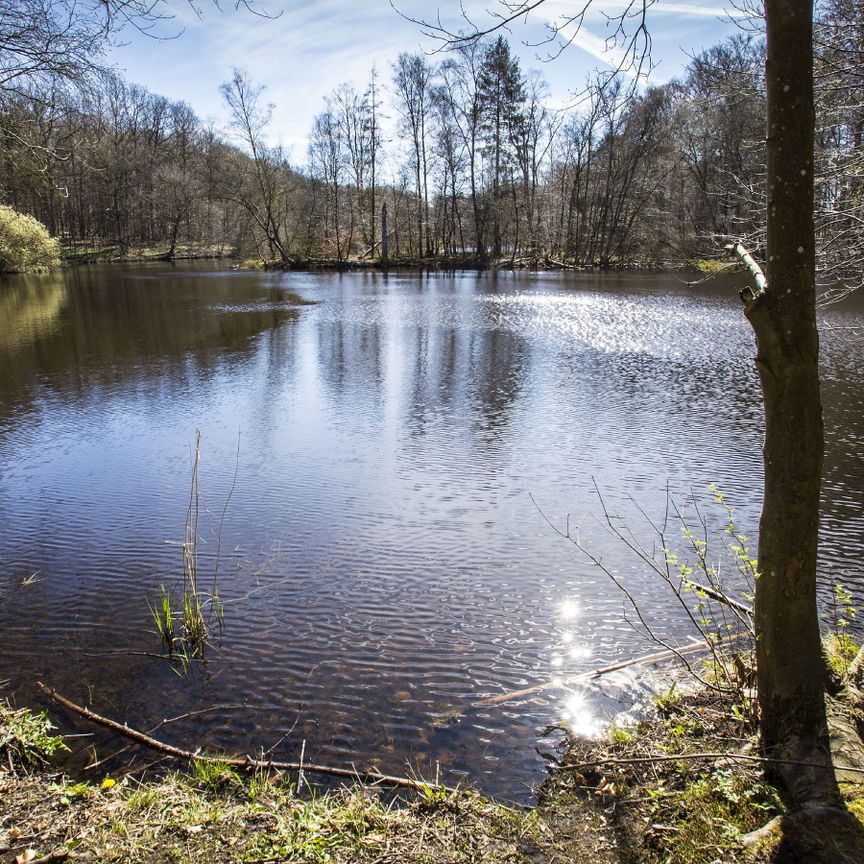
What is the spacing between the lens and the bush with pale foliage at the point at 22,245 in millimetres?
34188

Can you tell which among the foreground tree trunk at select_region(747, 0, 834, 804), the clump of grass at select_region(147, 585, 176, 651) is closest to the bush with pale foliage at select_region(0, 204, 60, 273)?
the clump of grass at select_region(147, 585, 176, 651)

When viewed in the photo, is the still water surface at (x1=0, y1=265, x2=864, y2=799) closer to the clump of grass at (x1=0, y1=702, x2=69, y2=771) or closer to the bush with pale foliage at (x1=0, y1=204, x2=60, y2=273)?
the clump of grass at (x1=0, y1=702, x2=69, y2=771)

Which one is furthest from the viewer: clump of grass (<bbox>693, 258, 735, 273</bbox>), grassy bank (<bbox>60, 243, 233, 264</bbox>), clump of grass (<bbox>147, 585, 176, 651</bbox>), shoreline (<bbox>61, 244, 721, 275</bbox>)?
grassy bank (<bbox>60, 243, 233, 264</bbox>)

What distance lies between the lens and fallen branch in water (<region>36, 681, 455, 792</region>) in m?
3.15

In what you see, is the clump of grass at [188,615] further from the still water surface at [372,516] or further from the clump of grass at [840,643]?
the clump of grass at [840,643]

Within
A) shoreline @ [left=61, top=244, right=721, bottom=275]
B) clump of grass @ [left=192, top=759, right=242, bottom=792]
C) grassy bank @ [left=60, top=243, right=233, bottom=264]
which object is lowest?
clump of grass @ [left=192, top=759, right=242, bottom=792]

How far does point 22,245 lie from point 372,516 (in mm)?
37587

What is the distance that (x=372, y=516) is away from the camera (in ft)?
22.5

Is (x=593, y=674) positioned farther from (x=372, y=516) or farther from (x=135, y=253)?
(x=135, y=253)

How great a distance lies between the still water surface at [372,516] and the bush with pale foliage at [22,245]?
2272 centimetres

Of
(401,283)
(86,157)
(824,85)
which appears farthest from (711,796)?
(401,283)

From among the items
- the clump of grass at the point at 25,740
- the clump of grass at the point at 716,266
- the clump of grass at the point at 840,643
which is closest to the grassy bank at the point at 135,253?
the clump of grass at the point at 716,266

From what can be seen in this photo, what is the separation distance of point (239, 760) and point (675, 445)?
284 inches

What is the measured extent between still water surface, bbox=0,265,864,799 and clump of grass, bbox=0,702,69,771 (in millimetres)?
317
